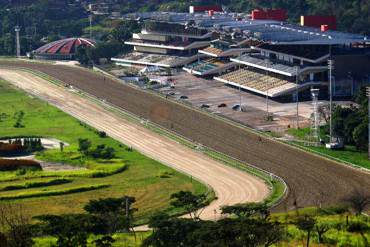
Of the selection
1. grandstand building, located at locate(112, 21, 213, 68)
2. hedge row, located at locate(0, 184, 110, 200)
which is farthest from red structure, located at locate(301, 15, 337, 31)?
hedge row, located at locate(0, 184, 110, 200)

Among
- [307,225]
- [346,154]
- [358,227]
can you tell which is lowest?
[346,154]

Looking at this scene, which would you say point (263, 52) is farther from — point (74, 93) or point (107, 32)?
point (107, 32)

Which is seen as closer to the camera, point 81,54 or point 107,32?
point 81,54

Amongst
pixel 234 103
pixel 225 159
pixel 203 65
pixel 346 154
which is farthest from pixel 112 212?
pixel 203 65

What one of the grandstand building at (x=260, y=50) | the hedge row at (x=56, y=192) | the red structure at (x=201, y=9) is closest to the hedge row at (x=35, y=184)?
the hedge row at (x=56, y=192)

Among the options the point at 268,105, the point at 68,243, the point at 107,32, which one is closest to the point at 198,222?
the point at 68,243

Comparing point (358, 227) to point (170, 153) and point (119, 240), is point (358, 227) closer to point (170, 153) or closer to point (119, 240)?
point (119, 240)
